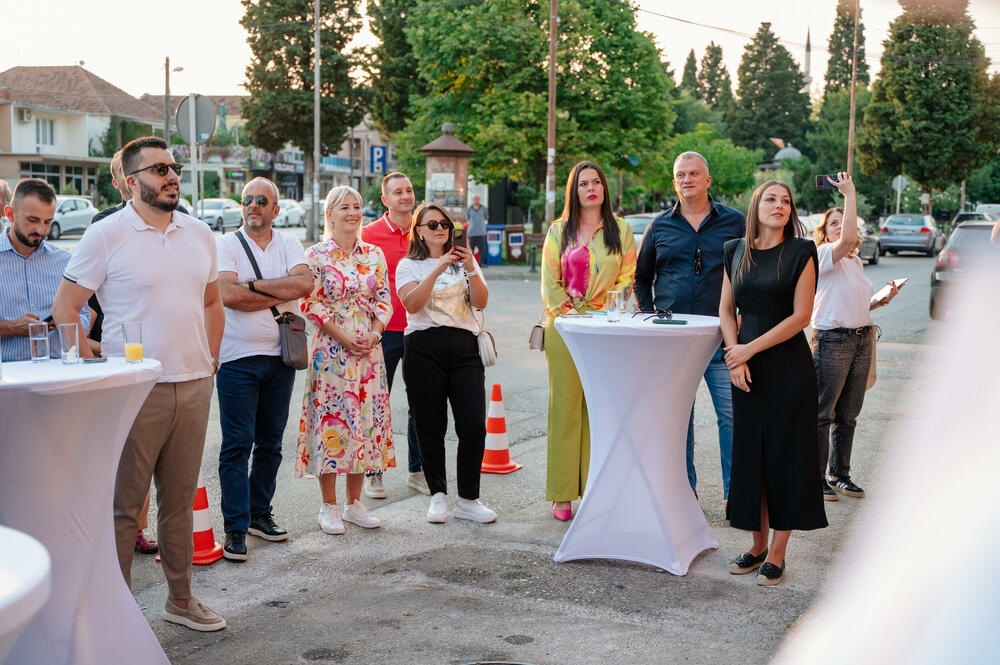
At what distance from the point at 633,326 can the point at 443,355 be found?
1.37m

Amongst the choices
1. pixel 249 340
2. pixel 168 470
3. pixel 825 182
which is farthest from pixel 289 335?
pixel 825 182

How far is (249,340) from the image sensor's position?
5000 mm

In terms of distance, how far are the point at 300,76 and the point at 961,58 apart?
1945 inches

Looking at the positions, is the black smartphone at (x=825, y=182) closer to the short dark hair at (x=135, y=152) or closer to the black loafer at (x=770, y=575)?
the black loafer at (x=770, y=575)

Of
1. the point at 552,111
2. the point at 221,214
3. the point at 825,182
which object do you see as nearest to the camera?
the point at 825,182

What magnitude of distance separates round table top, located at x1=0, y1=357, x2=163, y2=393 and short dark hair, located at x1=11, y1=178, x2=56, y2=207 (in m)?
1.43

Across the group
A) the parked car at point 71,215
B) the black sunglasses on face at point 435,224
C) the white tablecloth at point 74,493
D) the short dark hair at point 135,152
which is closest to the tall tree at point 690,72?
the parked car at point 71,215

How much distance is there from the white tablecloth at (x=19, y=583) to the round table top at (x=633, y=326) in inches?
131

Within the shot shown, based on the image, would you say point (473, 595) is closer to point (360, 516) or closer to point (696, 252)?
point (360, 516)

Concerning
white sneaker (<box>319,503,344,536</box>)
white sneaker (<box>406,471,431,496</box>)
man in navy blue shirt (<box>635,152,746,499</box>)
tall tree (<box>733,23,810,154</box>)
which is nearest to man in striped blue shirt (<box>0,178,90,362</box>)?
white sneaker (<box>319,503,344,536</box>)

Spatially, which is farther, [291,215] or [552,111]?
[291,215]

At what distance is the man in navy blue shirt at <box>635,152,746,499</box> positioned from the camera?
5.69 m

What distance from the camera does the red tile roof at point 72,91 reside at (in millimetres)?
60844

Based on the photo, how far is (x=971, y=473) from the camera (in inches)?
33.8
